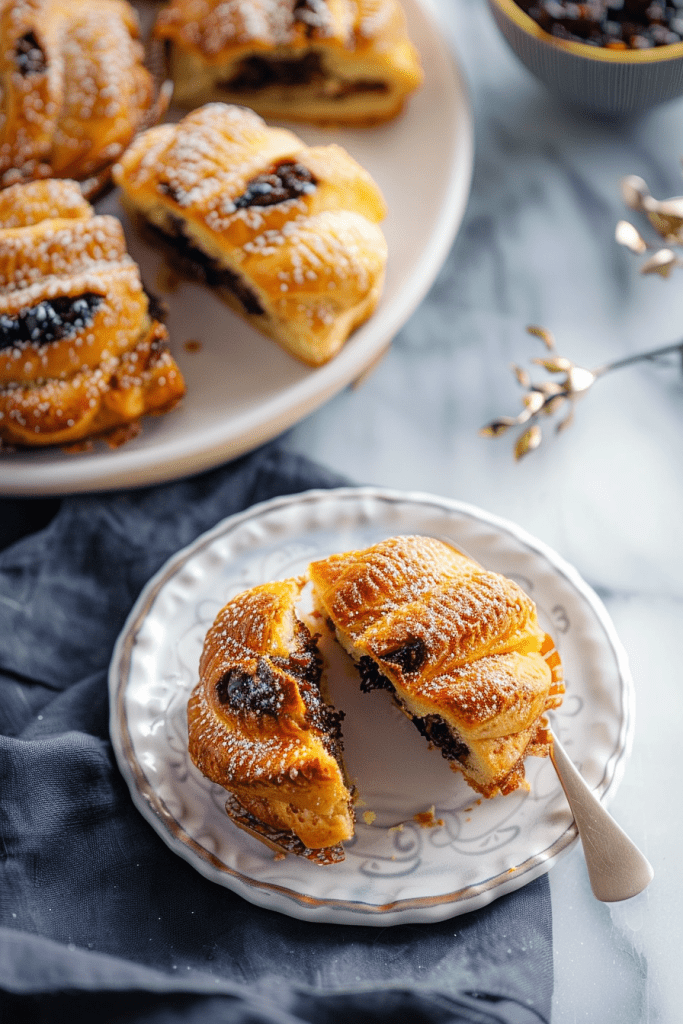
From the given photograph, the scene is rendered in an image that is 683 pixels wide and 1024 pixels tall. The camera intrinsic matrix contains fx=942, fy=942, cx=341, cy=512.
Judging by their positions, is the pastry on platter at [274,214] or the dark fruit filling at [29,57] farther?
the dark fruit filling at [29,57]

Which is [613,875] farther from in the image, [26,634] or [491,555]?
[26,634]

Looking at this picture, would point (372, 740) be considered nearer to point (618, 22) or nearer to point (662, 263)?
A: point (662, 263)

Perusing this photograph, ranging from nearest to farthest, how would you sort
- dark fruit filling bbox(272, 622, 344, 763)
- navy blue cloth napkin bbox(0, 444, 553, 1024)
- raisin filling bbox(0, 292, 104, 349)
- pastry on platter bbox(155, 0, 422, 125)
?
1. navy blue cloth napkin bbox(0, 444, 553, 1024)
2. dark fruit filling bbox(272, 622, 344, 763)
3. raisin filling bbox(0, 292, 104, 349)
4. pastry on platter bbox(155, 0, 422, 125)

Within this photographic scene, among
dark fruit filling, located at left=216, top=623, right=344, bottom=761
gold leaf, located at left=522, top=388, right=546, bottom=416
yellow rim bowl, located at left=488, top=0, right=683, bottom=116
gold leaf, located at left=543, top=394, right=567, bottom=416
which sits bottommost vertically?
dark fruit filling, located at left=216, top=623, right=344, bottom=761

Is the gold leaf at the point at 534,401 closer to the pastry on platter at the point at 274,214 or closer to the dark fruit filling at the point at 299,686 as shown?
the pastry on platter at the point at 274,214

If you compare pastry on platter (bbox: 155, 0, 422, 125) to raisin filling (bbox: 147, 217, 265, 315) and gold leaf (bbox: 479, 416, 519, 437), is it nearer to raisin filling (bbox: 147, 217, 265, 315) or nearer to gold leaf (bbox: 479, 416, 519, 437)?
raisin filling (bbox: 147, 217, 265, 315)

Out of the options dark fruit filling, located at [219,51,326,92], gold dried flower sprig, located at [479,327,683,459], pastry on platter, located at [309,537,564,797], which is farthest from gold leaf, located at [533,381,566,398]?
dark fruit filling, located at [219,51,326,92]

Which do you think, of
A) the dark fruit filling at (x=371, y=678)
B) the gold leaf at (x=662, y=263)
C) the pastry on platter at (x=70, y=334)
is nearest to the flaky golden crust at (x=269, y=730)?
the dark fruit filling at (x=371, y=678)
